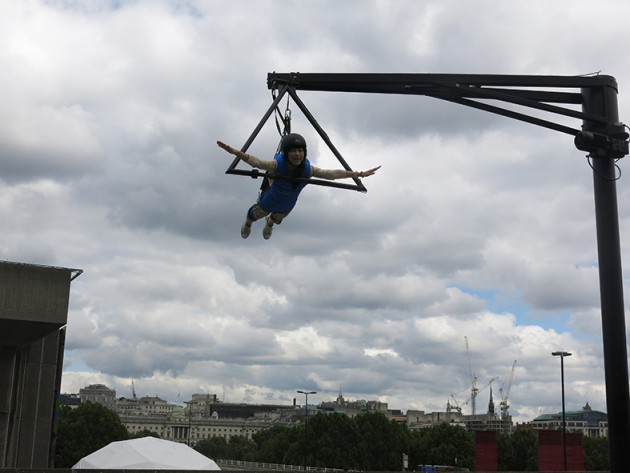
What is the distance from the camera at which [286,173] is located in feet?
30.6

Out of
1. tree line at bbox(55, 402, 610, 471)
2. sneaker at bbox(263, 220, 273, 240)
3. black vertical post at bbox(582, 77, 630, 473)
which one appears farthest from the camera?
tree line at bbox(55, 402, 610, 471)

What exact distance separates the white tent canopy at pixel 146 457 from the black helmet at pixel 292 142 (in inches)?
716

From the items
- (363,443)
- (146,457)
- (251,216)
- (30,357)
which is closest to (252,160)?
(251,216)

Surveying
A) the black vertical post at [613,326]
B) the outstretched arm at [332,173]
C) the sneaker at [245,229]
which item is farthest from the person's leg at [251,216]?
the black vertical post at [613,326]

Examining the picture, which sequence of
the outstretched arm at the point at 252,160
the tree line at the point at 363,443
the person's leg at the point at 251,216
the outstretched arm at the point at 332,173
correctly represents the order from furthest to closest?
the tree line at the point at 363,443 → the person's leg at the point at 251,216 → the outstretched arm at the point at 332,173 → the outstretched arm at the point at 252,160

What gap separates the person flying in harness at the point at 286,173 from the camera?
901cm

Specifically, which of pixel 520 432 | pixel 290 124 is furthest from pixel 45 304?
pixel 520 432

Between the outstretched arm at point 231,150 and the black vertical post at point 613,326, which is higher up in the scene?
the outstretched arm at point 231,150

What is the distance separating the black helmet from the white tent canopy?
59.7 ft

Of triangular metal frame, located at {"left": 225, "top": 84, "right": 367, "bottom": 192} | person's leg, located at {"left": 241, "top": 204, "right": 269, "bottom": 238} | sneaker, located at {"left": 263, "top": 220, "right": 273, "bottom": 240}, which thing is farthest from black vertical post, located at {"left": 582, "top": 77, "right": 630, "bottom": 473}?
sneaker, located at {"left": 263, "top": 220, "right": 273, "bottom": 240}

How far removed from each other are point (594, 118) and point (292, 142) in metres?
3.36

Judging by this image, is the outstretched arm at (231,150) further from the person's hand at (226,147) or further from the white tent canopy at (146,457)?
the white tent canopy at (146,457)

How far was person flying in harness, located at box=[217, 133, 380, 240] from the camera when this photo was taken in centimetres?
901

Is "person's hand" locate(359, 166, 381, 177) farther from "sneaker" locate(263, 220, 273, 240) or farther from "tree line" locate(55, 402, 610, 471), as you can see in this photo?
"tree line" locate(55, 402, 610, 471)
